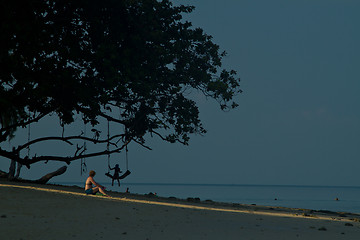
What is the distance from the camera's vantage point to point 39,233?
11648 millimetres

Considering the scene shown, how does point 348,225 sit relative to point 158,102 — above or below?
below

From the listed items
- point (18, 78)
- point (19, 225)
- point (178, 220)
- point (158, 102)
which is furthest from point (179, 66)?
point (19, 225)

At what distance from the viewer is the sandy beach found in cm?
1214

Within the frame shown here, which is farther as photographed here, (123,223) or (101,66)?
(101,66)

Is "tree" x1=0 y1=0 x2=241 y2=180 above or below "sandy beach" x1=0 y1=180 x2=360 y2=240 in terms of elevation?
above

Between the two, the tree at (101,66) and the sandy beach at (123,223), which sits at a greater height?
the tree at (101,66)

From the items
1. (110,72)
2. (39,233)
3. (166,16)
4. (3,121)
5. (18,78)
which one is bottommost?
(39,233)

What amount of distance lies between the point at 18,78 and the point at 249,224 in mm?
11585

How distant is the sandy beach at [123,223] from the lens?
39.8 feet

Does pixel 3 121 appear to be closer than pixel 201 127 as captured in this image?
Yes

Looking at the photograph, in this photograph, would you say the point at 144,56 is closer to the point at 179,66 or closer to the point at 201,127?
the point at 179,66

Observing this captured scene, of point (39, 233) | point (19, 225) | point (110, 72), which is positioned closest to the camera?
point (39, 233)

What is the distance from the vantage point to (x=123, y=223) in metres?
14.2

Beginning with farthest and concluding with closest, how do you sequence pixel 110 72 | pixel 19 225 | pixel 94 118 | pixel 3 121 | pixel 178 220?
pixel 94 118
pixel 110 72
pixel 3 121
pixel 178 220
pixel 19 225
